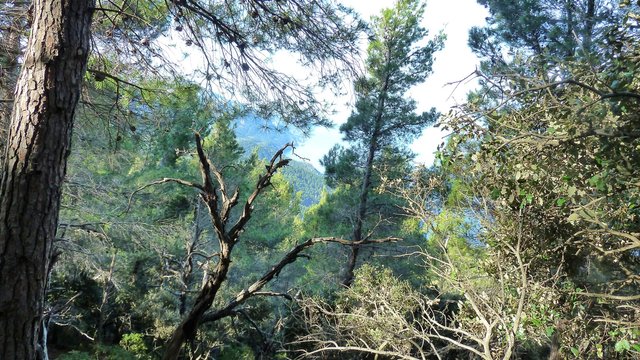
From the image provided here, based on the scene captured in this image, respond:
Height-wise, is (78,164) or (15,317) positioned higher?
(78,164)

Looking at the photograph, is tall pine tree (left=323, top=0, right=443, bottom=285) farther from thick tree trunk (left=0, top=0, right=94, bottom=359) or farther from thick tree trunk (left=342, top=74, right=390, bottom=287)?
thick tree trunk (left=0, top=0, right=94, bottom=359)

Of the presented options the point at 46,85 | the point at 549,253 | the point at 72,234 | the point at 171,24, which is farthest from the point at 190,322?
the point at 72,234

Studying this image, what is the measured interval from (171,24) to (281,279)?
19.1 metres

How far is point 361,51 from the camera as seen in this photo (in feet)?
10.2

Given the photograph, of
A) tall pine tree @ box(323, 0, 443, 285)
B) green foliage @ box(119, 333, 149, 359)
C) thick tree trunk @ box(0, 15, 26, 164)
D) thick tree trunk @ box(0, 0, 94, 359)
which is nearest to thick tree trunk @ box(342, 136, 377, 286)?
tall pine tree @ box(323, 0, 443, 285)

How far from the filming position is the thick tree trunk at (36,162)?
1734 millimetres

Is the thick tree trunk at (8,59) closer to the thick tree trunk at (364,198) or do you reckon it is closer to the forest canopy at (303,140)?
the forest canopy at (303,140)

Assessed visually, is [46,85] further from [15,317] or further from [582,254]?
[582,254]

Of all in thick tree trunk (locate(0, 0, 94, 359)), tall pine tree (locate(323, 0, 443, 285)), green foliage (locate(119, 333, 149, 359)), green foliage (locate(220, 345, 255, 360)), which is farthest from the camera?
tall pine tree (locate(323, 0, 443, 285))

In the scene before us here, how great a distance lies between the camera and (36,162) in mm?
1812

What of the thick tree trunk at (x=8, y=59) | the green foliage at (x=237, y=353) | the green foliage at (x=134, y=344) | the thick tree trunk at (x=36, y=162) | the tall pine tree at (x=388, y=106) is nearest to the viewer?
the thick tree trunk at (x=36, y=162)

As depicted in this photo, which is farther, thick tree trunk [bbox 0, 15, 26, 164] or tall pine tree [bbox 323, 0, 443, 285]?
tall pine tree [bbox 323, 0, 443, 285]

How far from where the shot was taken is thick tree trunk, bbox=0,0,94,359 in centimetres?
173

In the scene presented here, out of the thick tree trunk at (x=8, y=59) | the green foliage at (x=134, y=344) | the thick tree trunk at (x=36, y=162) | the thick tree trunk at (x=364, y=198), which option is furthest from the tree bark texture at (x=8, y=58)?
the thick tree trunk at (x=364, y=198)
